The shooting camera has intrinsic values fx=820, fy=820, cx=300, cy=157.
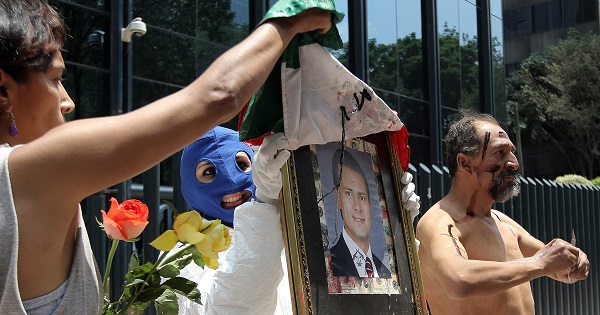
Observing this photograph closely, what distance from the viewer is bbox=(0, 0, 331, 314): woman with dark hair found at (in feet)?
4.41

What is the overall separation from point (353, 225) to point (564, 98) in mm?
36675

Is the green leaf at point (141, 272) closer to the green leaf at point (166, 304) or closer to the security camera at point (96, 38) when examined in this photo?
the green leaf at point (166, 304)

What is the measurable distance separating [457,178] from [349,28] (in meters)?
11.9

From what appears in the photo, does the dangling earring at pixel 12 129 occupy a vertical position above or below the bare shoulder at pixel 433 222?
above

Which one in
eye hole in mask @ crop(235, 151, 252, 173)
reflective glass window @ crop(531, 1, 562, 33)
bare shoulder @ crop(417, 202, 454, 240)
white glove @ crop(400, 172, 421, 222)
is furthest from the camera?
reflective glass window @ crop(531, 1, 562, 33)

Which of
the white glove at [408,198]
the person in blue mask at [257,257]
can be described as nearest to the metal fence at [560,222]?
the white glove at [408,198]

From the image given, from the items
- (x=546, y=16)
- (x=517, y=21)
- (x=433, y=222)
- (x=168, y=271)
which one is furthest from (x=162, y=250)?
(x=517, y=21)

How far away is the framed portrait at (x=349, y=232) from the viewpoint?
2242mm

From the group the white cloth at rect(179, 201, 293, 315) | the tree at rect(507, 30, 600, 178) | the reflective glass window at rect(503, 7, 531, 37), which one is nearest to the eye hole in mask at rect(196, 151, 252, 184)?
the white cloth at rect(179, 201, 293, 315)

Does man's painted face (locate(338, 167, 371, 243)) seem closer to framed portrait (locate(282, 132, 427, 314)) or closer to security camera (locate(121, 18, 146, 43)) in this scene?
framed portrait (locate(282, 132, 427, 314))

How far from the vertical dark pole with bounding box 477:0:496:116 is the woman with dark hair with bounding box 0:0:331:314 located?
18.6 m

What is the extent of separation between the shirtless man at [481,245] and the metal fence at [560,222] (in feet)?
9.22

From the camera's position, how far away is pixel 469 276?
3344 mm

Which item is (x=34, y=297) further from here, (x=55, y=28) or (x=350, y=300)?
(x=350, y=300)
